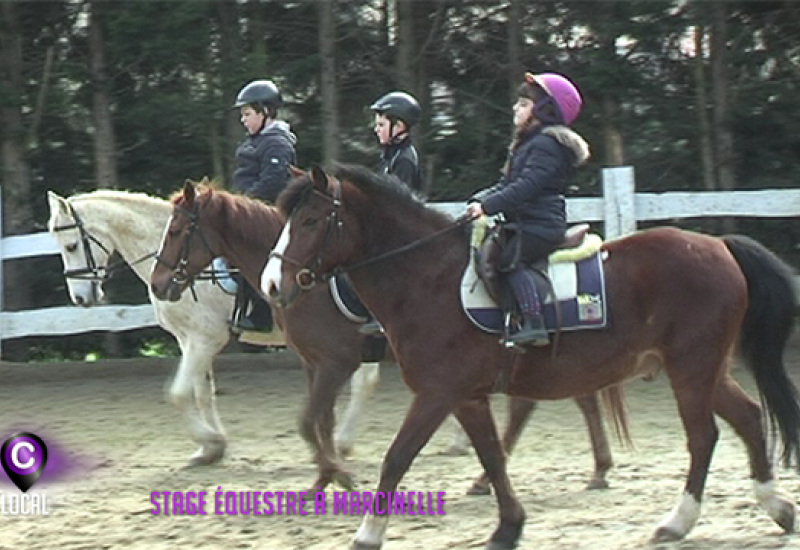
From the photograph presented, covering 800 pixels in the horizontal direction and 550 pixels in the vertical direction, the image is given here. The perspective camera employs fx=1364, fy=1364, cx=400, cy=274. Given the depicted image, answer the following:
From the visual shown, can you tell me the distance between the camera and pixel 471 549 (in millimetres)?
6398

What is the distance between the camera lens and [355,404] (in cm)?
887

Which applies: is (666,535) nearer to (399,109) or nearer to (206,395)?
(399,109)

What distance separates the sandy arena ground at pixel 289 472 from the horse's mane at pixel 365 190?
63.4 inches

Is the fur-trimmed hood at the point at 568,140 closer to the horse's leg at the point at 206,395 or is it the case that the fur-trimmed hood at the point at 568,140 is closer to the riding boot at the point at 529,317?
the riding boot at the point at 529,317

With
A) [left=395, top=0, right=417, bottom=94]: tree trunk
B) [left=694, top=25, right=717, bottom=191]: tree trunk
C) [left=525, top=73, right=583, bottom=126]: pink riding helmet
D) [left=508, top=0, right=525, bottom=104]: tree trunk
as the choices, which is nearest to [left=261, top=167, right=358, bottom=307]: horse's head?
[left=525, top=73, right=583, bottom=126]: pink riding helmet

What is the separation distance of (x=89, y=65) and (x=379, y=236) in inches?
320

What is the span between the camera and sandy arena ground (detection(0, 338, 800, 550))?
668 cm

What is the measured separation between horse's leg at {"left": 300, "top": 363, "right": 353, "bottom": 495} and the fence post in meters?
4.46

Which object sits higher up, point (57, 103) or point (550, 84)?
point (57, 103)

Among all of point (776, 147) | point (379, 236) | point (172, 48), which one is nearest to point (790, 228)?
point (776, 147)

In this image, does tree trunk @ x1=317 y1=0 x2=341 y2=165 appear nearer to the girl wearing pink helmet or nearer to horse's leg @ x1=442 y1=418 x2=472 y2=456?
horse's leg @ x1=442 y1=418 x2=472 y2=456

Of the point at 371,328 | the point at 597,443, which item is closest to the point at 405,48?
the point at 371,328

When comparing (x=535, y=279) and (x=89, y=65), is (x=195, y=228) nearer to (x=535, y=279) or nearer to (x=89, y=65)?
(x=535, y=279)

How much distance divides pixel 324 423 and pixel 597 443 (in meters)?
1.56
